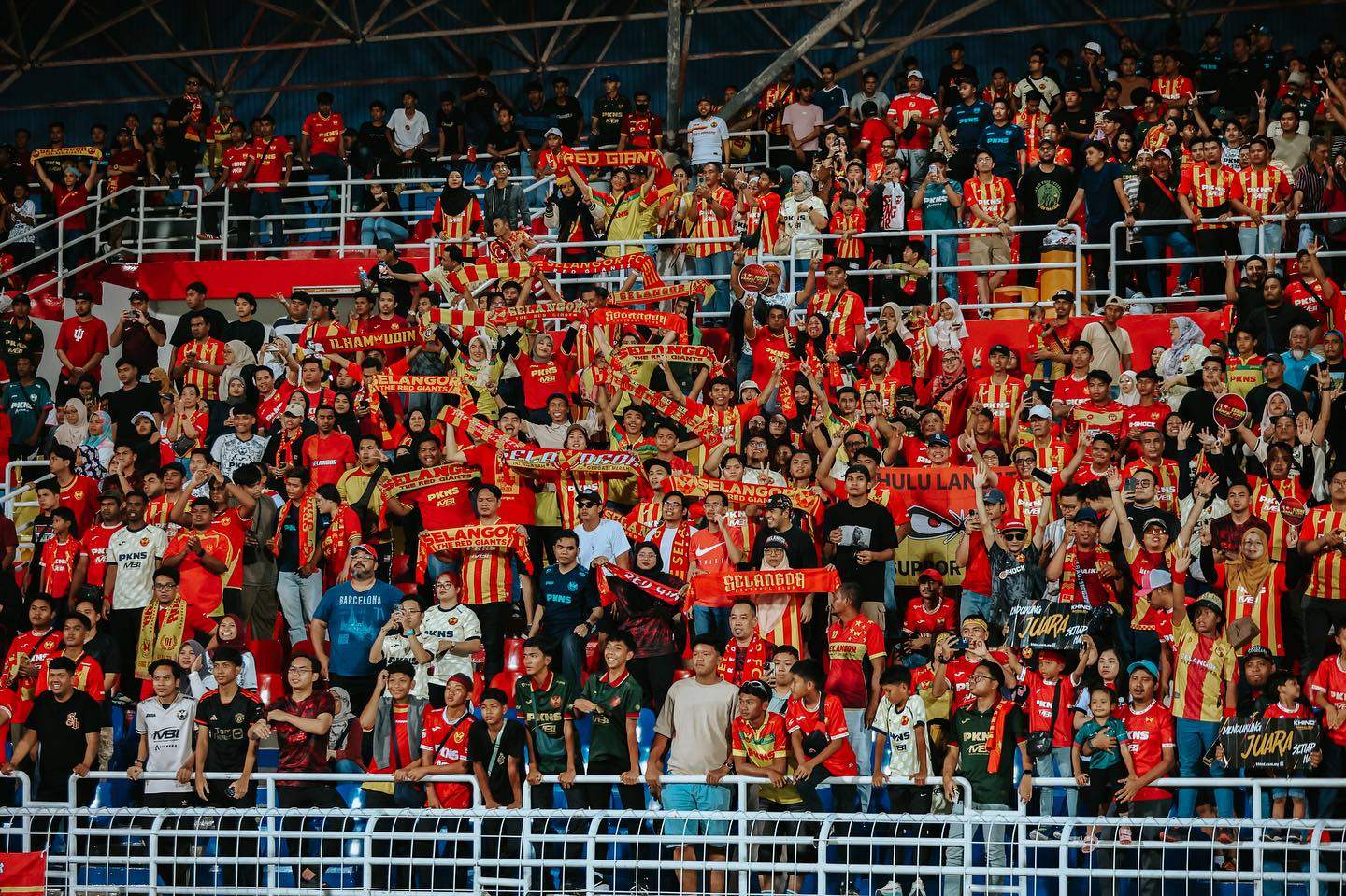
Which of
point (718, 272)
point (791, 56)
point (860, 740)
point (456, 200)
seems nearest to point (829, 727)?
point (860, 740)

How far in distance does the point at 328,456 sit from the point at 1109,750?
312 inches

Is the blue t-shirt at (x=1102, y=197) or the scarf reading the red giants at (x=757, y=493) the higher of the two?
the blue t-shirt at (x=1102, y=197)

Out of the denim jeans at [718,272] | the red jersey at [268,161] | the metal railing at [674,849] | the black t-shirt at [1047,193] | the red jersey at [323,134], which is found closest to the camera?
the metal railing at [674,849]

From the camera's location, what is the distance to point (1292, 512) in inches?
567

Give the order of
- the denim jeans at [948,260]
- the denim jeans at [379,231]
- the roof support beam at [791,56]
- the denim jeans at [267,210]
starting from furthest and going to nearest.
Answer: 1. the denim jeans at [267,210]
2. the denim jeans at [379,231]
3. the roof support beam at [791,56]
4. the denim jeans at [948,260]

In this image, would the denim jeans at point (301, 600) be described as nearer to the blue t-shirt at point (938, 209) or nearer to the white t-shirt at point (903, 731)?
the white t-shirt at point (903, 731)

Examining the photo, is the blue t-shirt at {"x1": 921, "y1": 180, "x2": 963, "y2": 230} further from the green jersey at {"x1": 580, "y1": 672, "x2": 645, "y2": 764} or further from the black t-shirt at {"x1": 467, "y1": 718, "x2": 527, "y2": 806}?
the black t-shirt at {"x1": 467, "y1": 718, "x2": 527, "y2": 806}

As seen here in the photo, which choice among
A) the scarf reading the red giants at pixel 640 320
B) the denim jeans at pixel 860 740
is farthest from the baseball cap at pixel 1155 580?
the scarf reading the red giants at pixel 640 320

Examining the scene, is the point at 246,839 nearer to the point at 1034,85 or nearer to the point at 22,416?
the point at 22,416

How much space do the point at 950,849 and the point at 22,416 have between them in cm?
1186

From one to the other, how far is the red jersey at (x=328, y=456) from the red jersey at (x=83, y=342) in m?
4.61

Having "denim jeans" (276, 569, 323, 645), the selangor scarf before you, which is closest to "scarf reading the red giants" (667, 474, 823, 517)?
"denim jeans" (276, 569, 323, 645)

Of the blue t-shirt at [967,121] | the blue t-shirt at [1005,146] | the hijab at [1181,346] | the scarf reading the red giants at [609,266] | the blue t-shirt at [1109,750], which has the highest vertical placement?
the blue t-shirt at [967,121]

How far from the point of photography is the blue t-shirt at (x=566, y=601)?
49.1 ft
